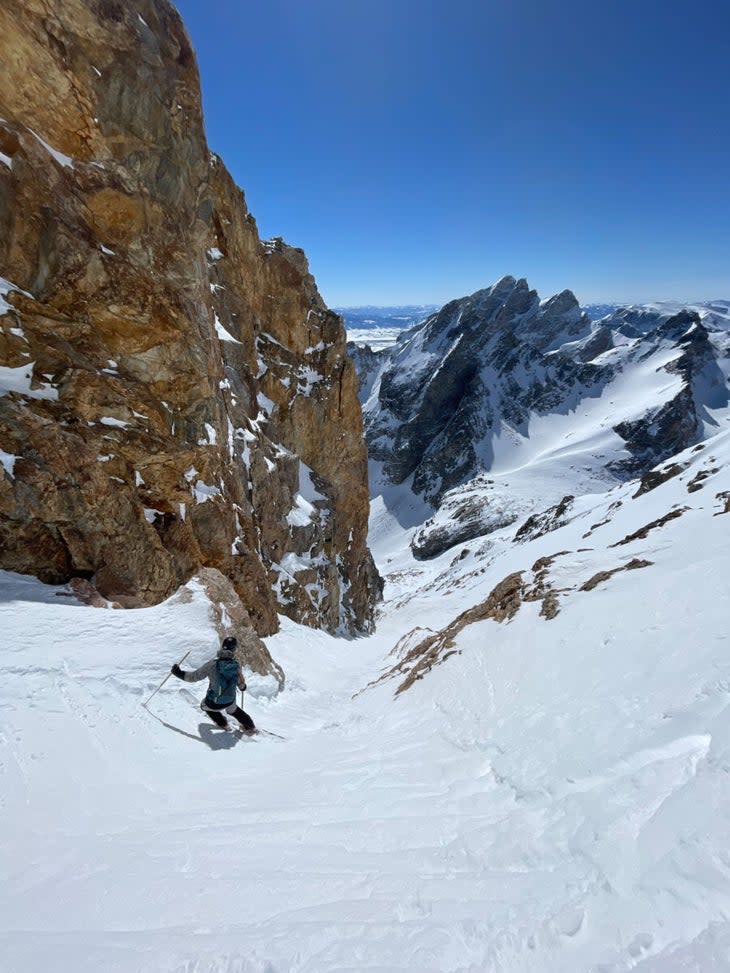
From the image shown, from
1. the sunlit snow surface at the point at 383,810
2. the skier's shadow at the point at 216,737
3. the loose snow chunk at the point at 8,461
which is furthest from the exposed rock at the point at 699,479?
the loose snow chunk at the point at 8,461

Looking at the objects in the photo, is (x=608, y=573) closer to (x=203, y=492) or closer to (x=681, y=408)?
(x=203, y=492)

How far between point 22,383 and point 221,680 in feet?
35.4

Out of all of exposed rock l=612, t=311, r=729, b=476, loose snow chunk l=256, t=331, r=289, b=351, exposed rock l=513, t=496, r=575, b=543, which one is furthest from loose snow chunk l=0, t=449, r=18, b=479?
exposed rock l=612, t=311, r=729, b=476

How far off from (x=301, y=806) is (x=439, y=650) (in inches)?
352

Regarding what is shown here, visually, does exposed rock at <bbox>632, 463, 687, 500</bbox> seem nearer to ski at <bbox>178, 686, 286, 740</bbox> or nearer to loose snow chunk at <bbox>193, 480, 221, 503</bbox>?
loose snow chunk at <bbox>193, 480, 221, 503</bbox>

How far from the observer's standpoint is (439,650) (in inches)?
531

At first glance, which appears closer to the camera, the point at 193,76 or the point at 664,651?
the point at 664,651

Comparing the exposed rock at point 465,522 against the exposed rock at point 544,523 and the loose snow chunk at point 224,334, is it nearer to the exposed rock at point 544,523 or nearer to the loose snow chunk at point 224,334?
the exposed rock at point 544,523

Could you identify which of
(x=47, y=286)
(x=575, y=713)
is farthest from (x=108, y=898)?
(x=47, y=286)

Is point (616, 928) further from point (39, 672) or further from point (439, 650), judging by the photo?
point (439, 650)

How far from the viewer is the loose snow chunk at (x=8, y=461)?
11291mm

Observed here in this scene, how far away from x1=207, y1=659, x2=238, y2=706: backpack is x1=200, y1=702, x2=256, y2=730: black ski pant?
15cm

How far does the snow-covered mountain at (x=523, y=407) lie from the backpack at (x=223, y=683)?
94.0 meters

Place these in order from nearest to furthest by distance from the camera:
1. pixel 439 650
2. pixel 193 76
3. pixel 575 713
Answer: pixel 575 713 → pixel 439 650 → pixel 193 76
